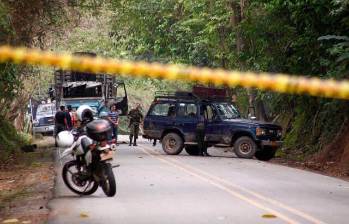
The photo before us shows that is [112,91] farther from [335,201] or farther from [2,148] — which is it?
[335,201]

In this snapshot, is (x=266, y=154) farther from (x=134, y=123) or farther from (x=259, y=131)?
(x=134, y=123)

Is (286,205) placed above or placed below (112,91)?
below

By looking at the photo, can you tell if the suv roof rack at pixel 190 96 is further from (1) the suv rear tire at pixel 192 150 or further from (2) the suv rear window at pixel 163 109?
(1) the suv rear tire at pixel 192 150

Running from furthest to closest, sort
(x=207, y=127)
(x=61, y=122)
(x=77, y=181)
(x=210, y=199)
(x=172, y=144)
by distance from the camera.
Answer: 1. (x=61, y=122)
2. (x=172, y=144)
3. (x=207, y=127)
4. (x=77, y=181)
5. (x=210, y=199)

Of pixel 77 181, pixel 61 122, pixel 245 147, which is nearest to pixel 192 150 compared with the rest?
pixel 245 147

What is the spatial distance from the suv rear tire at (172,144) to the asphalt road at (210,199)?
6.12m

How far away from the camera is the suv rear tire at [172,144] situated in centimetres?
2234

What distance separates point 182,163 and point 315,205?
8256 mm

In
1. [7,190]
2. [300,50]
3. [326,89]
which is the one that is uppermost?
[300,50]

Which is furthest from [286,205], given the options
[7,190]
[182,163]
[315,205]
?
[182,163]

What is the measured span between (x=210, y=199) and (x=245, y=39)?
53.0ft

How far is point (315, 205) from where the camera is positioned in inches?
398

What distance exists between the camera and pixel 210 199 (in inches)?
416

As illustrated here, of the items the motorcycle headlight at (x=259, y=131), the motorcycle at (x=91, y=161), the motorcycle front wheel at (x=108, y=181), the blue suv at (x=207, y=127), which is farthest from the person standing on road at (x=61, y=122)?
the motorcycle front wheel at (x=108, y=181)
